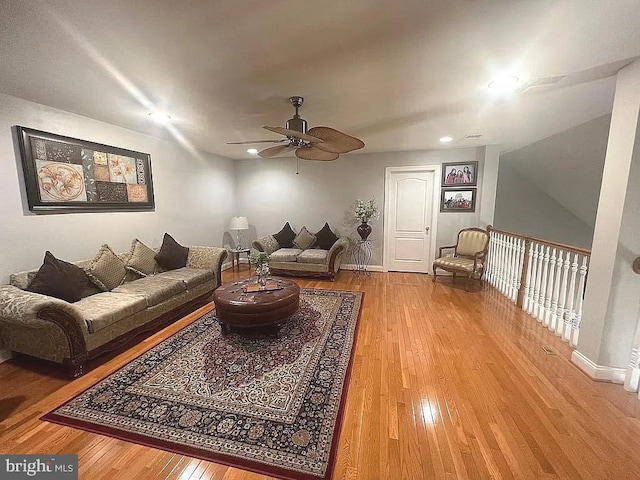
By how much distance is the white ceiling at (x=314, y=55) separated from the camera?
1.38 meters

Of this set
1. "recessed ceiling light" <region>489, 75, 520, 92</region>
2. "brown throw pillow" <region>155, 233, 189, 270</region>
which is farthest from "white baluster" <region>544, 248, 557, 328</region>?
"brown throw pillow" <region>155, 233, 189, 270</region>

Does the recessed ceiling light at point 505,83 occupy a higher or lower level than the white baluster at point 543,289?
higher

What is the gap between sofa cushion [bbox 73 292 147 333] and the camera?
89.6 inches

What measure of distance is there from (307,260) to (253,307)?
7.75 feet

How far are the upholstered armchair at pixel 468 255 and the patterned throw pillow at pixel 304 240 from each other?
7.74 feet

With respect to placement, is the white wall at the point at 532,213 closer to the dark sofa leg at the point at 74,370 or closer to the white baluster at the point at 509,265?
the white baluster at the point at 509,265

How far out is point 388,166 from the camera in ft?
17.1

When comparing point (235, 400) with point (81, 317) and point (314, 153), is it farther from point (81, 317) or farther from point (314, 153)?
point (314, 153)

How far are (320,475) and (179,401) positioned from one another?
1.12 metres

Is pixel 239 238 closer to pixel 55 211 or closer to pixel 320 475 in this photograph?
pixel 55 211

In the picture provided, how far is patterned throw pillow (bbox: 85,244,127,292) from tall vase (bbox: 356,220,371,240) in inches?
150

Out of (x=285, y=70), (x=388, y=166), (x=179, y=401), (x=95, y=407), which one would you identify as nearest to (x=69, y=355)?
(x=95, y=407)

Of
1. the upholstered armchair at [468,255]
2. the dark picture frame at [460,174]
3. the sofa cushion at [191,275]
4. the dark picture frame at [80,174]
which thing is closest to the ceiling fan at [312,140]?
the sofa cushion at [191,275]

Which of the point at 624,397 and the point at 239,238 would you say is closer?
the point at 624,397
